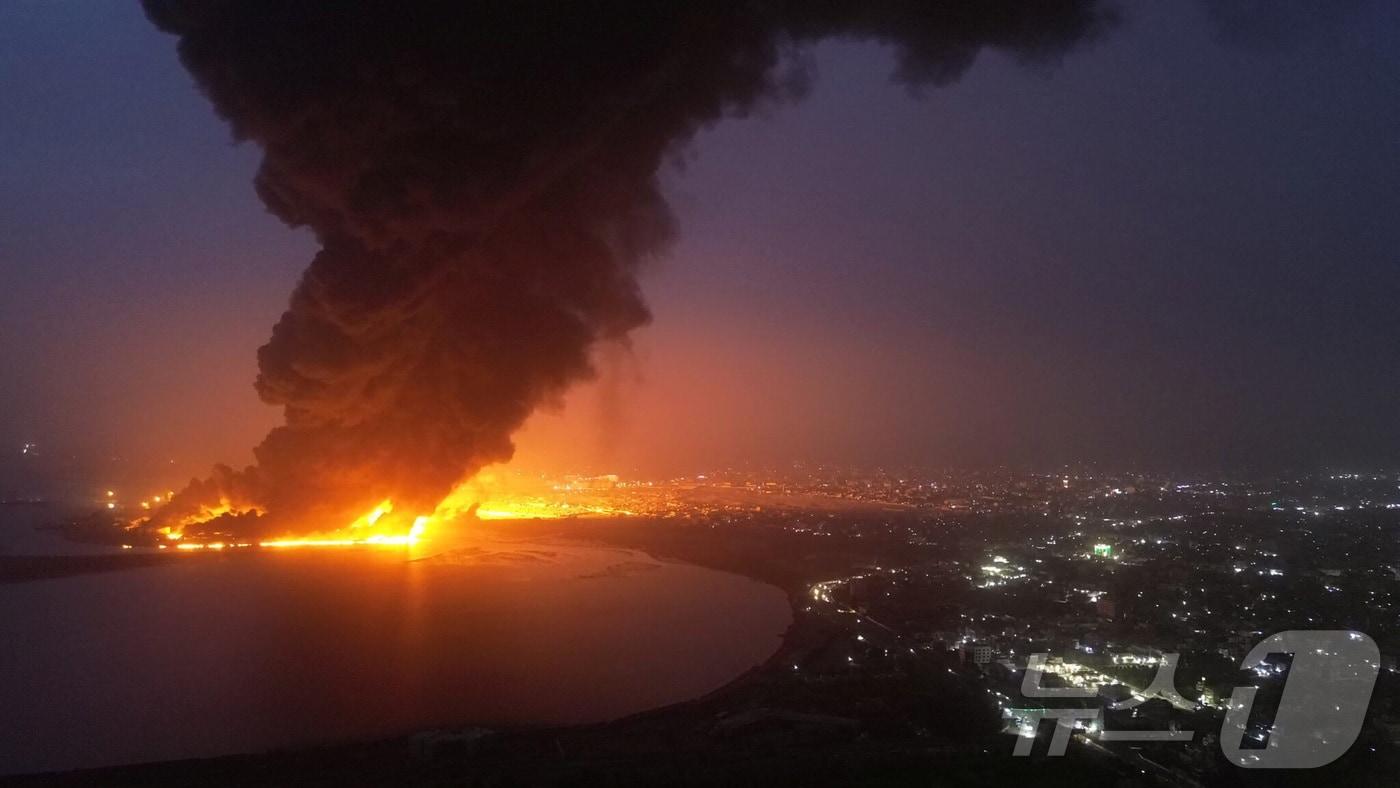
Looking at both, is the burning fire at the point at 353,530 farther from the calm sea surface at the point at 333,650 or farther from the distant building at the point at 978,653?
the distant building at the point at 978,653

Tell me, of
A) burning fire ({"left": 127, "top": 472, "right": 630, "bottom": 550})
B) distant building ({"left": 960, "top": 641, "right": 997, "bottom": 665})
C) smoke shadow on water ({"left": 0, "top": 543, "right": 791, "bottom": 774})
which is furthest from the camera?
burning fire ({"left": 127, "top": 472, "right": 630, "bottom": 550})

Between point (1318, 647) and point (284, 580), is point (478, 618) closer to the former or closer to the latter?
point (284, 580)

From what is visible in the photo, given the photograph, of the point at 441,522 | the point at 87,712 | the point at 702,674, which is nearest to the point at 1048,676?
the point at 702,674

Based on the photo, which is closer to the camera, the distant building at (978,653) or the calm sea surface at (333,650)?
the calm sea surface at (333,650)

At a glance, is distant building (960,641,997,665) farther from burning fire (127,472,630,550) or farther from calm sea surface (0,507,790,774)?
burning fire (127,472,630,550)

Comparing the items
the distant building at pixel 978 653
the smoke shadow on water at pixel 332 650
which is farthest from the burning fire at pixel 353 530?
the distant building at pixel 978 653

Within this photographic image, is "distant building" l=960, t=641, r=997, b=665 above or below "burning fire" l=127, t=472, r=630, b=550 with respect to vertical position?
above

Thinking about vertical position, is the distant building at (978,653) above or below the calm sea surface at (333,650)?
above

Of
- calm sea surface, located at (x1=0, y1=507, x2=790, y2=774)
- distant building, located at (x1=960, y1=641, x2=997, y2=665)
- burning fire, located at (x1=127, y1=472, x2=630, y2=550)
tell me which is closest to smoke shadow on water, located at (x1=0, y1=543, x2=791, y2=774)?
calm sea surface, located at (x1=0, y1=507, x2=790, y2=774)
